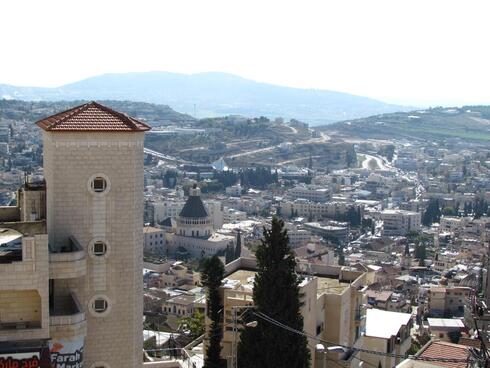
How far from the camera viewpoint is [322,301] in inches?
562

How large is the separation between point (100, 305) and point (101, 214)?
3.54 feet

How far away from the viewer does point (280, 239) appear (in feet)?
38.7

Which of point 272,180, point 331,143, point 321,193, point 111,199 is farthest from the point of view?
point 331,143

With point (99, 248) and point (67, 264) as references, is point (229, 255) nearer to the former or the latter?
point (99, 248)

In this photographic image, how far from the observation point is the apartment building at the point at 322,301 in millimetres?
12719

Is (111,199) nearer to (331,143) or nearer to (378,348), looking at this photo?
(378,348)

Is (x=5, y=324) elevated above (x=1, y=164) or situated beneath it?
elevated above

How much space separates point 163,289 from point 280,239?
30382 millimetres

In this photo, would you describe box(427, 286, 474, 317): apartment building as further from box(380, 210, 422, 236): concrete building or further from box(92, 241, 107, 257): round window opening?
box(92, 241, 107, 257): round window opening

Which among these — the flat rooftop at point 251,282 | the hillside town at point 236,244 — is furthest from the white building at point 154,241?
the flat rooftop at point 251,282

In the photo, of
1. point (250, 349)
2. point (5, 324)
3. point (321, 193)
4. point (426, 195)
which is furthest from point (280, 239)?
point (426, 195)

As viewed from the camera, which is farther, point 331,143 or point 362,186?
point 331,143

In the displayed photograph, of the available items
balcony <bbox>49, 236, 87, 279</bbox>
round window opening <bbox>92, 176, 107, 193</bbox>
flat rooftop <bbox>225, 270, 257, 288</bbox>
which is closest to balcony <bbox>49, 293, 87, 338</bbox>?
balcony <bbox>49, 236, 87, 279</bbox>

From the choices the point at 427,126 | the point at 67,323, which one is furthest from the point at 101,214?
the point at 427,126
